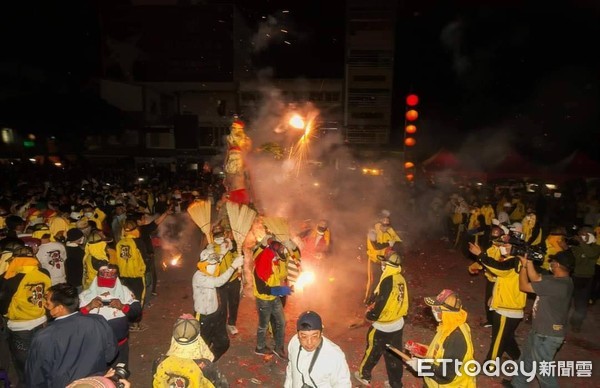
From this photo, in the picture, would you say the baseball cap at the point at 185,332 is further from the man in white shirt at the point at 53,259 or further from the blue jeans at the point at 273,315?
the man in white shirt at the point at 53,259

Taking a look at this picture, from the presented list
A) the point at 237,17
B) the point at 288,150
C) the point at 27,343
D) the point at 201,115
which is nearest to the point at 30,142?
the point at 201,115

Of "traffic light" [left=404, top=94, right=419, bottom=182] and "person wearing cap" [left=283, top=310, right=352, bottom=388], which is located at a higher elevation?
"traffic light" [left=404, top=94, right=419, bottom=182]

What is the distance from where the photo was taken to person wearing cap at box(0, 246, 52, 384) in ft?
15.8

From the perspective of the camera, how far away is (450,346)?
3756 millimetres

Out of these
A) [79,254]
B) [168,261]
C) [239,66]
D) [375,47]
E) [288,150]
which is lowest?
[168,261]

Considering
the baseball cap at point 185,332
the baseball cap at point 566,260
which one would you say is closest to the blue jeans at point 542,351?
the baseball cap at point 566,260

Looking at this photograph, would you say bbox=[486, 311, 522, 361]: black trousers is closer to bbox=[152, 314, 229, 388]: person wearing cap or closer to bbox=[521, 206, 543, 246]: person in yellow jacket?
bbox=[521, 206, 543, 246]: person in yellow jacket

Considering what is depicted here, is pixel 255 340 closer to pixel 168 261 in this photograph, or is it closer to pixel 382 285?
pixel 382 285

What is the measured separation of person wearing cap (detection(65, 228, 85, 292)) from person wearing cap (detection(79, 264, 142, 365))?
8.52 ft

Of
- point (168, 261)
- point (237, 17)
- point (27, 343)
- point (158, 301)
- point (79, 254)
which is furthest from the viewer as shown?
point (237, 17)

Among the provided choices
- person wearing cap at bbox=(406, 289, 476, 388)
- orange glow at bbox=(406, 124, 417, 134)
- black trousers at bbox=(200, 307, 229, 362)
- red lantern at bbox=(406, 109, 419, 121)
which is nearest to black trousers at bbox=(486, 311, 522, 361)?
person wearing cap at bbox=(406, 289, 476, 388)

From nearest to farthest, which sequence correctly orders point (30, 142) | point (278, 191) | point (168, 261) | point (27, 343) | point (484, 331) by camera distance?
1. point (27, 343)
2. point (484, 331)
3. point (278, 191)
4. point (168, 261)
5. point (30, 142)

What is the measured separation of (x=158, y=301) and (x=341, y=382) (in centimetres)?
666

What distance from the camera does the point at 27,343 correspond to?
195 inches
